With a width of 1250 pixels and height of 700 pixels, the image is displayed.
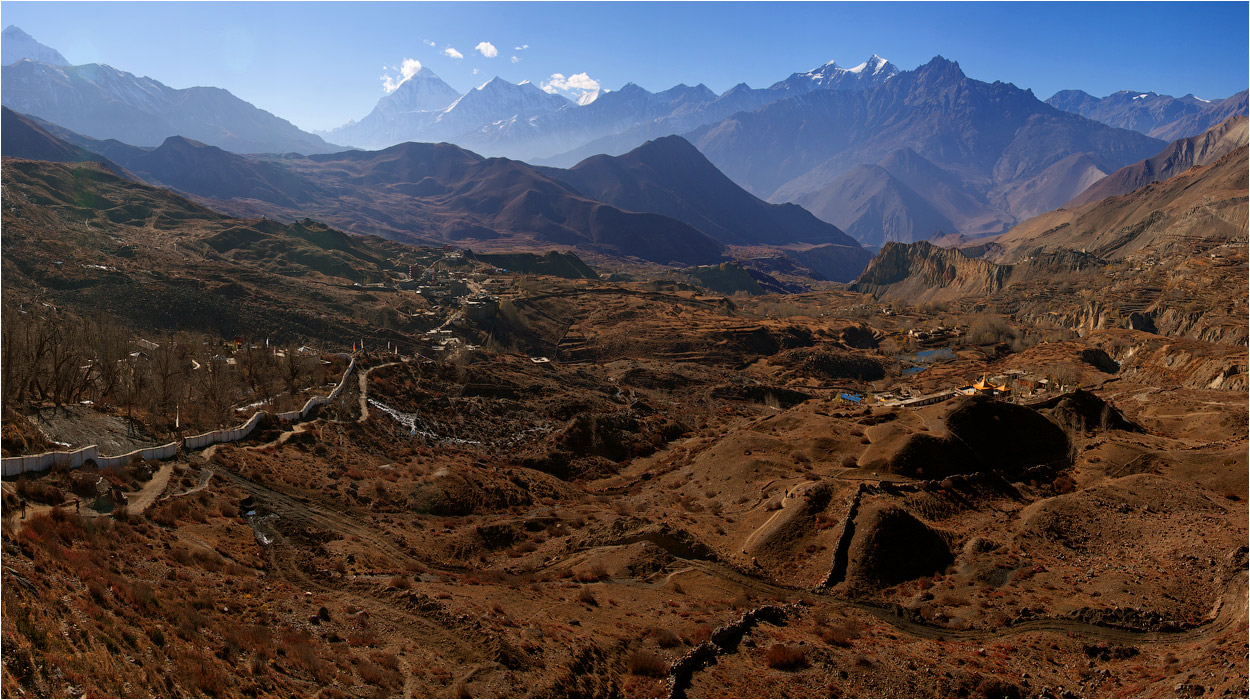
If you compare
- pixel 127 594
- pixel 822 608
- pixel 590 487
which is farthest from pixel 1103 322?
pixel 127 594

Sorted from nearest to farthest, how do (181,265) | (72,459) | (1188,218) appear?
(72,459), (181,265), (1188,218)

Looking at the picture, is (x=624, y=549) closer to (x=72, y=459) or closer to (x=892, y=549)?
(x=892, y=549)

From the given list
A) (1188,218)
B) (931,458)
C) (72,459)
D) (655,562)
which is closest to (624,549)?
(655,562)

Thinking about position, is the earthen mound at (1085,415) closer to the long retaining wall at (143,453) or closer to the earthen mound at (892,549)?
the earthen mound at (892,549)

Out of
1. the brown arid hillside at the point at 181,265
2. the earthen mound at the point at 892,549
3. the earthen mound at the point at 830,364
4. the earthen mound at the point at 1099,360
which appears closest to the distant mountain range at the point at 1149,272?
the earthen mound at the point at 1099,360

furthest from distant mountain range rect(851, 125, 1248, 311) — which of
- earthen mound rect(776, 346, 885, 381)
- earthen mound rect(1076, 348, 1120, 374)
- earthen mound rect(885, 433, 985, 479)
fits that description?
earthen mound rect(885, 433, 985, 479)

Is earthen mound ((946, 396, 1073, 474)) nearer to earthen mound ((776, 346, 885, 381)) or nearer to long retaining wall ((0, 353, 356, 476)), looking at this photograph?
long retaining wall ((0, 353, 356, 476))
